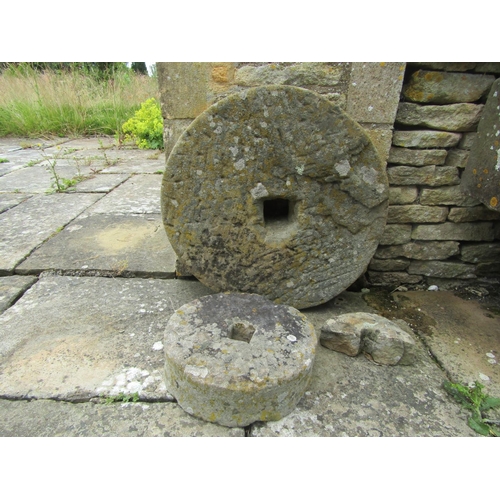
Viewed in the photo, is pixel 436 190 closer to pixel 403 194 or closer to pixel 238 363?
pixel 403 194

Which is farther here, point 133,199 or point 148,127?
point 148,127

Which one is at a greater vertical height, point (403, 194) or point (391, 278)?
point (403, 194)

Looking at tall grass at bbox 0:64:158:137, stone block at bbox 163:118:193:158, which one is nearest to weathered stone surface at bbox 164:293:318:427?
stone block at bbox 163:118:193:158

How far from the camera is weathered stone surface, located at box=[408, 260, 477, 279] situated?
2359 mm

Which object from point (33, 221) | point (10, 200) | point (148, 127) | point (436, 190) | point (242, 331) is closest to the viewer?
point (242, 331)

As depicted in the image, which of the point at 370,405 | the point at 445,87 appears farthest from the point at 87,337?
the point at 445,87

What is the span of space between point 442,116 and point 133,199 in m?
3.09

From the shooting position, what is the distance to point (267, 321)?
5.38ft

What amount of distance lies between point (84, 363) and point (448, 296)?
2.21 m

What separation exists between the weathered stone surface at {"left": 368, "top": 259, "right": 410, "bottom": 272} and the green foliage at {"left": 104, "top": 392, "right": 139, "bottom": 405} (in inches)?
65.7

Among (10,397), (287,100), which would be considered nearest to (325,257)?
(287,100)

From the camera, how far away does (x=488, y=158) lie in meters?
1.82

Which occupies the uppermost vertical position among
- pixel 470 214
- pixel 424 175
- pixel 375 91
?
pixel 375 91

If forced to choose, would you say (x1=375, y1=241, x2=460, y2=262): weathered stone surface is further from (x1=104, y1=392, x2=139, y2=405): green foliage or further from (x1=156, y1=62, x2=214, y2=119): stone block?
(x1=104, y1=392, x2=139, y2=405): green foliage
